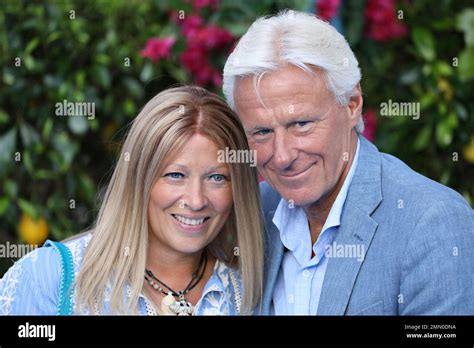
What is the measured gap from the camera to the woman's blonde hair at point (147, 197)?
→ 2.06 m

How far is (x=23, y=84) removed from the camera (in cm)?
310

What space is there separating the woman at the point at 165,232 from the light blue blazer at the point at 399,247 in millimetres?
246

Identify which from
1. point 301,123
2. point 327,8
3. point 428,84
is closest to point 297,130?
point 301,123

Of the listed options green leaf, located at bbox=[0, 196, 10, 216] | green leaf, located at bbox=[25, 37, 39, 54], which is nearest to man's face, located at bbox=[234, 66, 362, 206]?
green leaf, located at bbox=[25, 37, 39, 54]

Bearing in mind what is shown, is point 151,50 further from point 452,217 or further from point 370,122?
point 452,217

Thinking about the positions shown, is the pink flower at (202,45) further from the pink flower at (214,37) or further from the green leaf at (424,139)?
the green leaf at (424,139)

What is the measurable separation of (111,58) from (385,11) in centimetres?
94

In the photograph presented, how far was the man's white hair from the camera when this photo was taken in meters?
2.04

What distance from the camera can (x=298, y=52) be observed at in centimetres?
202

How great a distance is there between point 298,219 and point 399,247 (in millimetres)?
336

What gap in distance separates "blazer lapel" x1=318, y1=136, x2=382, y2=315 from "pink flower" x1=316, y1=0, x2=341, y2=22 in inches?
31.9

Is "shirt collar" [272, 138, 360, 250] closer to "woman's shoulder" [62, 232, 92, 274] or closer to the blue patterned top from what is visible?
the blue patterned top

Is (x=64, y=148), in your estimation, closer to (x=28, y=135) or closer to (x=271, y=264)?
(x=28, y=135)

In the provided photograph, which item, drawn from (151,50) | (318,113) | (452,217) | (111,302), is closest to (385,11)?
(151,50)
